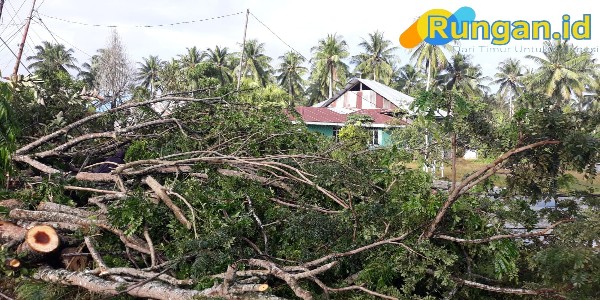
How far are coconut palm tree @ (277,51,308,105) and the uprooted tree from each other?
112 ft

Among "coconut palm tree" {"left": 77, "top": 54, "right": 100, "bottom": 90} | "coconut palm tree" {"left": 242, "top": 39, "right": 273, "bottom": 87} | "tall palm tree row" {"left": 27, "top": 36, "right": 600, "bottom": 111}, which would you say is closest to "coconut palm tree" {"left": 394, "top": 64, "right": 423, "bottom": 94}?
"tall palm tree row" {"left": 27, "top": 36, "right": 600, "bottom": 111}

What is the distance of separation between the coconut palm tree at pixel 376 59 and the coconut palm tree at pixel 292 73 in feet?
16.7

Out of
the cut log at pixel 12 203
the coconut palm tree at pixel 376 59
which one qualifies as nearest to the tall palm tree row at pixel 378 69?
the coconut palm tree at pixel 376 59

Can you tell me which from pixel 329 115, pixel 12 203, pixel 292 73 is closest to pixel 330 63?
pixel 292 73

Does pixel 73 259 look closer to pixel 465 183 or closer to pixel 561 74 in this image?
pixel 465 183

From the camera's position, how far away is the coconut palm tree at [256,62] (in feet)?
→ 122

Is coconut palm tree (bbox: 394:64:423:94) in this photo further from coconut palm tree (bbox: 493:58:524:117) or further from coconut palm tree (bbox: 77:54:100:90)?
coconut palm tree (bbox: 77:54:100:90)

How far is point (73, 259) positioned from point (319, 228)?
2614mm

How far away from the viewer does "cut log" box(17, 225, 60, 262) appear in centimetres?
444

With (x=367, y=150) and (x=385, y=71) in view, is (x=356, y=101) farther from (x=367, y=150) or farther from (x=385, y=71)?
(x=367, y=150)

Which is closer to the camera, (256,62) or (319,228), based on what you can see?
(319,228)

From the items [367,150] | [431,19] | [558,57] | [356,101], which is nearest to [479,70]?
[558,57]

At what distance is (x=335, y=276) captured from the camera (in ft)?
13.9

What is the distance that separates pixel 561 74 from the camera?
107 feet
